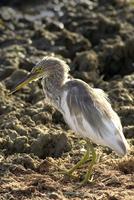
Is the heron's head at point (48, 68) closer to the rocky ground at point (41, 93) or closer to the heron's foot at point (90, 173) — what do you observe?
the rocky ground at point (41, 93)

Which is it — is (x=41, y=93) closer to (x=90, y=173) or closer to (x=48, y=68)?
(x=48, y=68)

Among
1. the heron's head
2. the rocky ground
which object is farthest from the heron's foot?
the heron's head

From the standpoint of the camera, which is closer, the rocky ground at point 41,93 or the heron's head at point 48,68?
the rocky ground at point 41,93

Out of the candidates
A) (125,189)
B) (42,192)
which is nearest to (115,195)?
(125,189)

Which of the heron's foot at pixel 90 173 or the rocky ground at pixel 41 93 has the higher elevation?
the rocky ground at pixel 41 93

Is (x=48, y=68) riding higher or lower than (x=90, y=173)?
higher

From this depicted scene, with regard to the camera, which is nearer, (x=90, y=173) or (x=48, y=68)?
(x=90, y=173)

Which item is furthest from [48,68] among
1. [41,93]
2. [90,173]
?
[41,93]

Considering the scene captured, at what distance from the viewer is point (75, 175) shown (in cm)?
852

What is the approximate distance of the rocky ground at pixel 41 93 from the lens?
821cm

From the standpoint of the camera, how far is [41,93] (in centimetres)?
1135

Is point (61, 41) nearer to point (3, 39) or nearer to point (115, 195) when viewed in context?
point (3, 39)

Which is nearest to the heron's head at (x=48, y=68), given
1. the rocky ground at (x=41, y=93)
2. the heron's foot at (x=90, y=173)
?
the rocky ground at (x=41, y=93)

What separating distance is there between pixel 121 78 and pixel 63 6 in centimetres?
506
